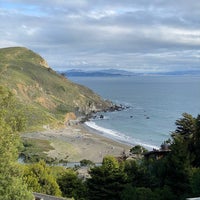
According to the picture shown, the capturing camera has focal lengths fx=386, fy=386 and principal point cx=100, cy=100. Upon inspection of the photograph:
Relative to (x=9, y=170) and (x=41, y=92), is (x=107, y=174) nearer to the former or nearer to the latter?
(x=9, y=170)

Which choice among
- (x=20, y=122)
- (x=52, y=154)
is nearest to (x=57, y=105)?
(x=52, y=154)

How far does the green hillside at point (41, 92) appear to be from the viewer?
11044cm

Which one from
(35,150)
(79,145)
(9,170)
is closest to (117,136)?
(79,145)

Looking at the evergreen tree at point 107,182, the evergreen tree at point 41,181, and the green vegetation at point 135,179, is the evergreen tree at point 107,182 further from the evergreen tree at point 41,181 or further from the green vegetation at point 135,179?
the evergreen tree at point 41,181

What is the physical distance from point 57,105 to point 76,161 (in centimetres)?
6761

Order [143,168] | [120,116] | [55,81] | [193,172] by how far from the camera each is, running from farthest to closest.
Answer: [55,81] → [120,116] → [143,168] → [193,172]

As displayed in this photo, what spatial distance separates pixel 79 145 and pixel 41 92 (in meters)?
61.1

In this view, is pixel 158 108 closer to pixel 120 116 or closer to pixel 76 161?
pixel 120 116

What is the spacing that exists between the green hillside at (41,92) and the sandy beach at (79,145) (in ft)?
34.6

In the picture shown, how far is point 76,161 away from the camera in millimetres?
62688

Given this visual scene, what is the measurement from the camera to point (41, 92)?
441ft

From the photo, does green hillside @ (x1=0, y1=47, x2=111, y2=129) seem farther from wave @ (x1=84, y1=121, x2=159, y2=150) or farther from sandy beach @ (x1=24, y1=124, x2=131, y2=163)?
wave @ (x1=84, y1=121, x2=159, y2=150)

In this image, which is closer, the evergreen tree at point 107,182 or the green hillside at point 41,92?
the evergreen tree at point 107,182

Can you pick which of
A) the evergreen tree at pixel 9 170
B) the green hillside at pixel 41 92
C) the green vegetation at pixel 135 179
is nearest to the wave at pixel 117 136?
the green hillside at pixel 41 92
